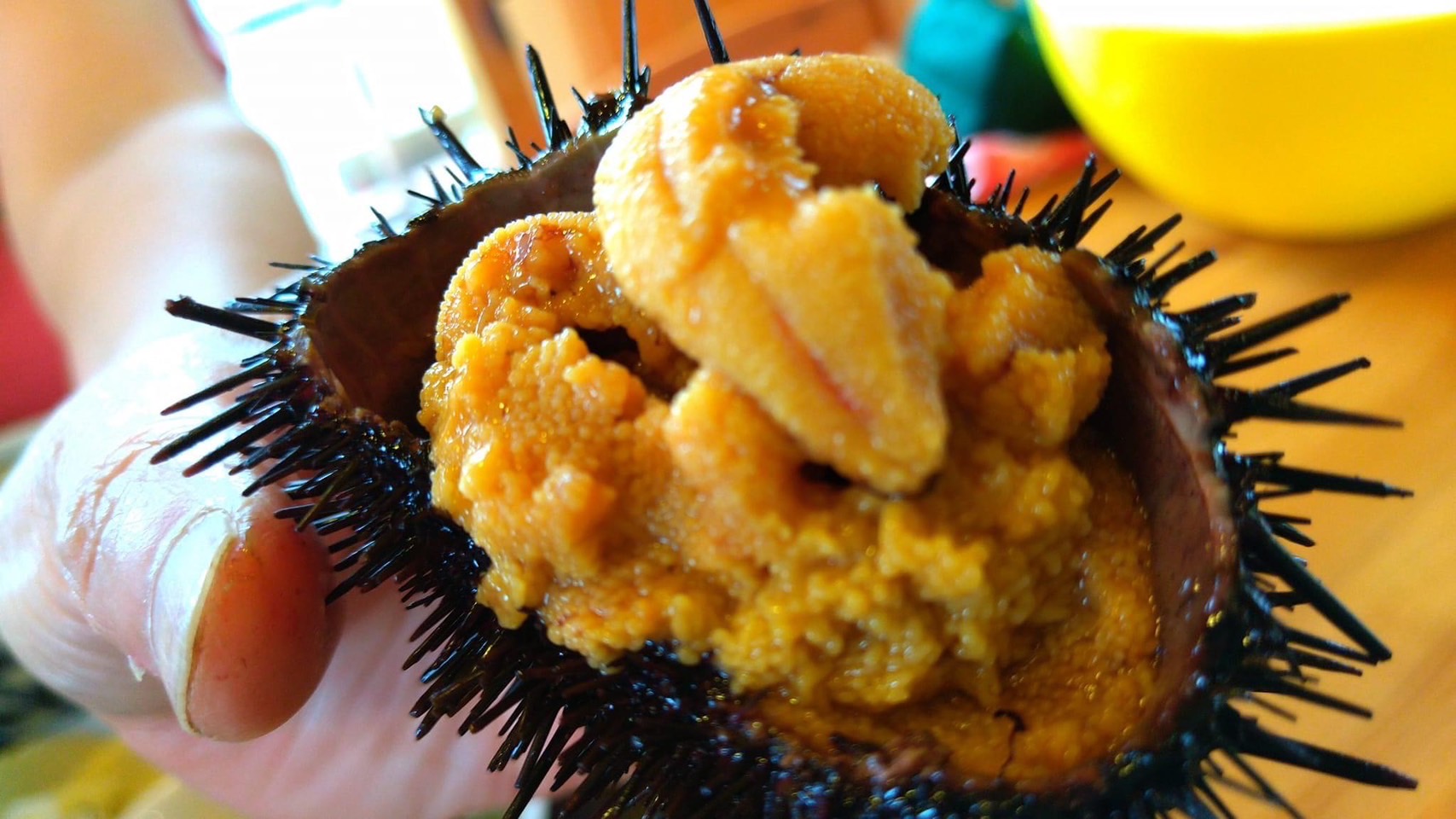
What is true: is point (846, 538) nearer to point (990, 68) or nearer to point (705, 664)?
point (705, 664)

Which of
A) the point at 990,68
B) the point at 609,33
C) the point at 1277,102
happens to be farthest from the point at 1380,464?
the point at 609,33

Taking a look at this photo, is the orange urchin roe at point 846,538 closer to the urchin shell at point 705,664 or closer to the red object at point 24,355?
the urchin shell at point 705,664

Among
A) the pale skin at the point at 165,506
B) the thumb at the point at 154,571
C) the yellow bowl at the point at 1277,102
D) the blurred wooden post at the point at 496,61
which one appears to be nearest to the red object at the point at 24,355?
the pale skin at the point at 165,506

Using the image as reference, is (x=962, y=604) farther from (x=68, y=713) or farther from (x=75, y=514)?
(x=68, y=713)

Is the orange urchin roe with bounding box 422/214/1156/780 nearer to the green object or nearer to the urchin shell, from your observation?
the urchin shell

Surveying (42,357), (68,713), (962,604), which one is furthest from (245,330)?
(42,357)

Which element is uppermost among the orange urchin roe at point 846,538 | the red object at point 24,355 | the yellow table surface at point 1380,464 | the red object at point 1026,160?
the orange urchin roe at point 846,538

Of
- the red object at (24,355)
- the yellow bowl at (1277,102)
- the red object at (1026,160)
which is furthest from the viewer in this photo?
the red object at (24,355)
